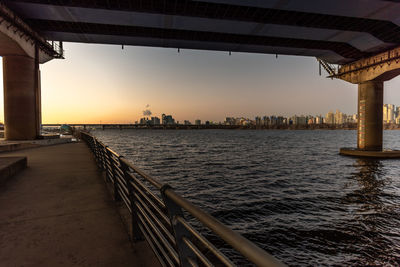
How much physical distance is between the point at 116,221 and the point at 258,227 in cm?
576

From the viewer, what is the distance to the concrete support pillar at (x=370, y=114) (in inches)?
949

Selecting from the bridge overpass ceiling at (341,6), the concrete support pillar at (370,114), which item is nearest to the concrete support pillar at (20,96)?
the bridge overpass ceiling at (341,6)

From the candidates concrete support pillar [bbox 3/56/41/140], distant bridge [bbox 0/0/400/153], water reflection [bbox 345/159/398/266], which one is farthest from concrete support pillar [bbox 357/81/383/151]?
concrete support pillar [bbox 3/56/41/140]

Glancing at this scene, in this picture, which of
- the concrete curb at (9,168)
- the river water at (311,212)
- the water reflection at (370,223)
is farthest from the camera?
the concrete curb at (9,168)

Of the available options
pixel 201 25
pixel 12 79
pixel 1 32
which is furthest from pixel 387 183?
pixel 12 79

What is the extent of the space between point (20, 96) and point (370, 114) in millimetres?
34621

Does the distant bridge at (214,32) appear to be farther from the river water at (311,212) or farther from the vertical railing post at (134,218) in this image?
the vertical railing post at (134,218)

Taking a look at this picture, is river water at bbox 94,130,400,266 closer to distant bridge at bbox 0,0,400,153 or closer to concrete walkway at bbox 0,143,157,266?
concrete walkway at bbox 0,143,157,266

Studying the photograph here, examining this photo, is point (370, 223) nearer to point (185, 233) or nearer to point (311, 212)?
point (311, 212)

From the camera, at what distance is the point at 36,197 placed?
5.87 metres

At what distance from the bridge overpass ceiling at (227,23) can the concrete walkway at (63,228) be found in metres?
13.0

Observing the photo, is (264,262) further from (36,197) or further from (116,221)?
(36,197)

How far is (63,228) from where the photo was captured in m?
4.11

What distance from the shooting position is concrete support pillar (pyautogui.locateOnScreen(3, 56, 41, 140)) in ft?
60.1
